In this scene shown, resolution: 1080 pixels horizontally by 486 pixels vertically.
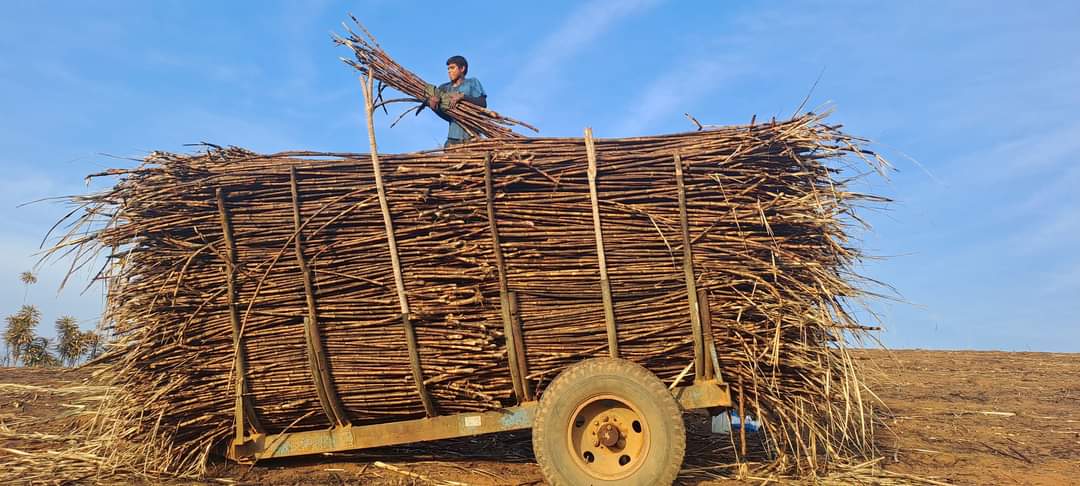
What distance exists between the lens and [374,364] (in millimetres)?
4402

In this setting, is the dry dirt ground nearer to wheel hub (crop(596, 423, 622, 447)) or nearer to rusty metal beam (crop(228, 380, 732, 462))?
rusty metal beam (crop(228, 380, 732, 462))

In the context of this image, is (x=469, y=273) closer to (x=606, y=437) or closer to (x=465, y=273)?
(x=465, y=273)

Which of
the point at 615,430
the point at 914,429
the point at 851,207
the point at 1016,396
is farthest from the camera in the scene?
the point at 1016,396

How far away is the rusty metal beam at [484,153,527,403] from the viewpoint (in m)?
4.25

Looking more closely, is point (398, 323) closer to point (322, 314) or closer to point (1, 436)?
point (322, 314)

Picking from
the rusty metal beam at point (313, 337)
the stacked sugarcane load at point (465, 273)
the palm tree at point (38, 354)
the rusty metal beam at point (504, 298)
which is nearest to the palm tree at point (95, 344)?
the stacked sugarcane load at point (465, 273)

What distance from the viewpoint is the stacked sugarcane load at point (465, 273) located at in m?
4.27

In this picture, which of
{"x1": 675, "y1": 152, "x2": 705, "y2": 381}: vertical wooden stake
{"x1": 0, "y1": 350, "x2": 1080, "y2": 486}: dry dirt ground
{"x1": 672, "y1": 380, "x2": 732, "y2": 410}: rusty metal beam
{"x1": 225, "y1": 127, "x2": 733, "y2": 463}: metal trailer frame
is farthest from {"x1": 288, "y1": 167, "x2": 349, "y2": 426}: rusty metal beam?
{"x1": 675, "y1": 152, "x2": 705, "y2": 381}: vertical wooden stake

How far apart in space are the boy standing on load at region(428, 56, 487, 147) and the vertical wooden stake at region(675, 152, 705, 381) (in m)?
1.51

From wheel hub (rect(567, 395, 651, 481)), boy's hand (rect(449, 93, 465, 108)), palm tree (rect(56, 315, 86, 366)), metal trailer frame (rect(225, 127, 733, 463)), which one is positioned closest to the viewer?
wheel hub (rect(567, 395, 651, 481))

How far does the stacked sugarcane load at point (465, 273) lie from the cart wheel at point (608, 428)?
0.78 feet

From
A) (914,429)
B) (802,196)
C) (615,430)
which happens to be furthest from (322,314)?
(914,429)

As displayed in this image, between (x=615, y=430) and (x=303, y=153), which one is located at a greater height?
(x=303, y=153)

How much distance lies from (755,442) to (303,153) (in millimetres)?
4070
